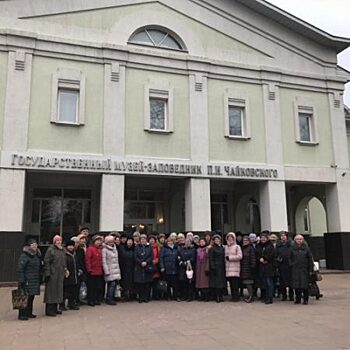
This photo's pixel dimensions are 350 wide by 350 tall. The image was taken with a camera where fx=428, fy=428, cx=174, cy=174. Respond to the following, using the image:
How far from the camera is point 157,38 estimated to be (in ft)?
56.2

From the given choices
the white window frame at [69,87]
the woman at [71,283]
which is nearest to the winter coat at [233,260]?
the woman at [71,283]

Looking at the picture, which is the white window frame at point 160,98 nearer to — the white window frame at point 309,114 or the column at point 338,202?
the white window frame at point 309,114

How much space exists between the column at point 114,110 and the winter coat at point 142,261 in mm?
5466

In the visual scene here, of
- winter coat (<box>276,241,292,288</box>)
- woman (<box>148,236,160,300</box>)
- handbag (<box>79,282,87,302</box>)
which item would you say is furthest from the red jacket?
winter coat (<box>276,241,292,288</box>)

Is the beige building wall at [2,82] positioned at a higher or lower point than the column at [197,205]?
A: higher

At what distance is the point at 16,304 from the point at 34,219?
9.04 metres

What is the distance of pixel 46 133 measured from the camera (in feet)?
48.3

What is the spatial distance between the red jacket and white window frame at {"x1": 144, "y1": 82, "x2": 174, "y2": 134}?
268 inches

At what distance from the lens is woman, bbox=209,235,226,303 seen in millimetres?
10539

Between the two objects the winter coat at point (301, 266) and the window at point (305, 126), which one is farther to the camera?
the window at point (305, 126)

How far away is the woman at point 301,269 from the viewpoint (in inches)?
397

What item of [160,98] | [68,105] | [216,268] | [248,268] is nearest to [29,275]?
[216,268]

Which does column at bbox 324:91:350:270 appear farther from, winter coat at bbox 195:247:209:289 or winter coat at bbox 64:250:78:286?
winter coat at bbox 64:250:78:286

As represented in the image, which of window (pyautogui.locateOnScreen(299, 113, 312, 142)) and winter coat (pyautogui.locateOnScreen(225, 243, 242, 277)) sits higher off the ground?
window (pyautogui.locateOnScreen(299, 113, 312, 142))
